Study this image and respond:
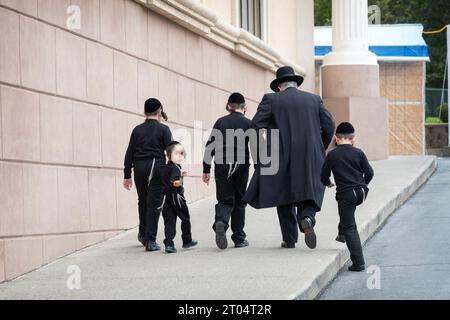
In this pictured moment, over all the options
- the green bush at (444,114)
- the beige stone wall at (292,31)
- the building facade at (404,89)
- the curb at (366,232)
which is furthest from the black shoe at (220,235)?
the green bush at (444,114)

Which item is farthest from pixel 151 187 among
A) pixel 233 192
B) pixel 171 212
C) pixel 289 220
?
pixel 289 220

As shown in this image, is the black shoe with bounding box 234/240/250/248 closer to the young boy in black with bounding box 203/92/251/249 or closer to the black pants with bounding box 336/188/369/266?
the young boy in black with bounding box 203/92/251/249

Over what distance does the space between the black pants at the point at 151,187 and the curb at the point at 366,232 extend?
6.99 ft

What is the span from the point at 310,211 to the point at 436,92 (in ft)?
128

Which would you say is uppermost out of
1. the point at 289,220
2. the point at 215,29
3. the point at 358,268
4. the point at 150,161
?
the point at 215,29

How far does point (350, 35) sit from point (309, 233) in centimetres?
1314

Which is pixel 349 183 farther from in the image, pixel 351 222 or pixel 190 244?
pixel 190 244

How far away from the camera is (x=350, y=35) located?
2378cm

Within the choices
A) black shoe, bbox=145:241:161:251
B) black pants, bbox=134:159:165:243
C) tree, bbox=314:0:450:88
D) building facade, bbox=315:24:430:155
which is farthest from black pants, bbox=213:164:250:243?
tree, bbox=314:0:450:88

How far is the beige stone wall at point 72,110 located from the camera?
10797 millimetres

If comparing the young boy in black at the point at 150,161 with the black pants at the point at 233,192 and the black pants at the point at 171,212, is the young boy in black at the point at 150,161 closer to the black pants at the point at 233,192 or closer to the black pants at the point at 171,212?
the black pants at the point at 171,212

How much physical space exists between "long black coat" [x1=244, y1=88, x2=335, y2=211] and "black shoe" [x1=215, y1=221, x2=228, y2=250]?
0.41 m
